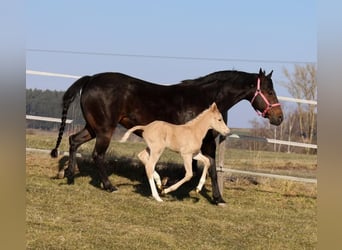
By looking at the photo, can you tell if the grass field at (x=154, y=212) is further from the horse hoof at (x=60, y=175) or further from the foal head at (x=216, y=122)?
the foal head at (x=216, y=122)

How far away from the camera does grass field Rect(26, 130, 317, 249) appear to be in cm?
466

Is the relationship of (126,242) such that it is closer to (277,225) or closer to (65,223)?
(65,223)

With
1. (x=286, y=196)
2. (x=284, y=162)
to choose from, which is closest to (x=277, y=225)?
(x=286, y=196)

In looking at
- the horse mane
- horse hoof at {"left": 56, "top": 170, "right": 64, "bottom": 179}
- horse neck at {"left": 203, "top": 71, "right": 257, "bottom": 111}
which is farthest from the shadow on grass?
the horse mane

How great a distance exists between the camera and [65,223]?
499cm

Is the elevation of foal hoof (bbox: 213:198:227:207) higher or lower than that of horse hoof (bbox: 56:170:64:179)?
lower

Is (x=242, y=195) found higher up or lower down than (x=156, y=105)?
lower down

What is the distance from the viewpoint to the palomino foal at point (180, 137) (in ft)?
21.6

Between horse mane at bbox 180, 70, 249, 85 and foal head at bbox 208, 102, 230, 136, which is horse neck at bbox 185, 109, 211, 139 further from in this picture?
horse mane at bbox 180, 70, 249, 85

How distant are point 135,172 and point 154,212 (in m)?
2.49

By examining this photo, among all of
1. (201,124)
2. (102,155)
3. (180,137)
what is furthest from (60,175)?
(201,124)

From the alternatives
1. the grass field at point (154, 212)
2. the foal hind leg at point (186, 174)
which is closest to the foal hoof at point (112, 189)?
the grass field at point (154, 212)

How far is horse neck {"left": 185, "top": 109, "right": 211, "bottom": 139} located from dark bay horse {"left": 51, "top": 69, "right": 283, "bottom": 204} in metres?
0.49
